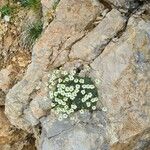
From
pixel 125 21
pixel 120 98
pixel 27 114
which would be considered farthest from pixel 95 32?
pixel 27 114

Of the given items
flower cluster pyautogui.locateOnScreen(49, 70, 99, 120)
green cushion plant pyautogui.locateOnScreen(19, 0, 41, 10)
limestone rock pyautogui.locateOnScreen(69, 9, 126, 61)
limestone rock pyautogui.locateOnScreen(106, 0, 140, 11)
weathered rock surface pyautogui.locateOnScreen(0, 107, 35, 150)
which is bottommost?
weathered rock surface pyautogui.locateOnScreen(0, 107, 35, 150)

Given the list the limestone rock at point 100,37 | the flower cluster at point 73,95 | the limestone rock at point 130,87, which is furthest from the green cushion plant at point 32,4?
the limestone rock at point 130,87

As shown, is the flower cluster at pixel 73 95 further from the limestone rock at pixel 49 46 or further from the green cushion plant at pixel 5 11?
the green cushion plant at pixel 5 11

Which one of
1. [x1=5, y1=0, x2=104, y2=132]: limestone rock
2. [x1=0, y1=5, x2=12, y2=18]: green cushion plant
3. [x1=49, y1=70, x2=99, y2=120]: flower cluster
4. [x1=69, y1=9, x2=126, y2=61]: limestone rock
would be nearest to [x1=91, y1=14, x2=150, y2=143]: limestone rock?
[x1=49, y1=70, x2=99, y2=120]: flower cluster

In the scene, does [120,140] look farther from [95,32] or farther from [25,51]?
[25,51]

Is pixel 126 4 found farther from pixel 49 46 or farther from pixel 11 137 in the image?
pixel 11 137

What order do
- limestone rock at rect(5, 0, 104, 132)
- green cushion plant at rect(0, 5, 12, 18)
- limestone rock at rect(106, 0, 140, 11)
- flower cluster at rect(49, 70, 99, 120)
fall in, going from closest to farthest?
flower cluster at rect(49, 70, 99, 120) < limestone rock at rect(106, 0, 140, 11) < limestone rock at rect(5, 0, 104, 132) < green cushion plant at rect(0, 5, 12, 18)

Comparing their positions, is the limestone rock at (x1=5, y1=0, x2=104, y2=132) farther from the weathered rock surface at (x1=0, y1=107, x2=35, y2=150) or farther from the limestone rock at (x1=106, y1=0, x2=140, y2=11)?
the weathered rock surface at (x1=0, y1=107, x2=35, y2=150)
